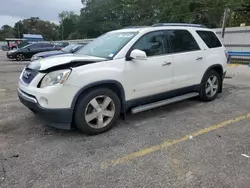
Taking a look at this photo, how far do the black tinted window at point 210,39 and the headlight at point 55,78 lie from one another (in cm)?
331

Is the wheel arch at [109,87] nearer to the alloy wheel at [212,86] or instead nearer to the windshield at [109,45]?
the windshield at [109,45]

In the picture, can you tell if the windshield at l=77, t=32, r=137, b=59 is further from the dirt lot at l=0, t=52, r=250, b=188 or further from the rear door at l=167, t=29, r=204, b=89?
the dirt lot at l=0, t=52, r=250, b=188

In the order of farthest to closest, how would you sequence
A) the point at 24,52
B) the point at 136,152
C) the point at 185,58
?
the point at 24,52 → the point at 185,58 → the point at 136,152

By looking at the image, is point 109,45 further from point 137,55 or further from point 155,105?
point 155,105

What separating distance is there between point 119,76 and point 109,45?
82 centimetres

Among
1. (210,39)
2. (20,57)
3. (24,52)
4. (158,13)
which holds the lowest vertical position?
(20,57)

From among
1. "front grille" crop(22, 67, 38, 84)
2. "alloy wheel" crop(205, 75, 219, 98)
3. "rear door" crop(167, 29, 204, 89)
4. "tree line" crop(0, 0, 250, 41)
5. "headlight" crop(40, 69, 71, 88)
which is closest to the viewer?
"headlight" crop(40, 69, 71, 88)

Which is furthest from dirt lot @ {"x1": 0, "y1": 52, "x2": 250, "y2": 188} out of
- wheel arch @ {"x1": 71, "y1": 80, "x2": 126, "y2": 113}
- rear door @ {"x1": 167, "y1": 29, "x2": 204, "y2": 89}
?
rear door @ {"x1": 167, "y1": 29, "x2": 204, "y2": 89}

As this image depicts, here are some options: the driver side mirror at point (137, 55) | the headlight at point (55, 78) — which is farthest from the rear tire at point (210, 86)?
the headlight at point (55, 78)

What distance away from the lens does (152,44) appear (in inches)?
176

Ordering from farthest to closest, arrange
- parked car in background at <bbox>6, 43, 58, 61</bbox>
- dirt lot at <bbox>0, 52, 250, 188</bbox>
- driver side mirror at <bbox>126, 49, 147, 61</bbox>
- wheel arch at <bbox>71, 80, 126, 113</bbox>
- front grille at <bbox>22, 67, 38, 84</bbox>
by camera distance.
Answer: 1. parked car in background at <bbox>6, 43, 58, 61</bbox>
2. driver side mirror at <bbox>126, 49, 147, 61</bbox>
3. front grille at <bbox>22, 67, 38, 84</bbox>
4. wheel arch at <bbox>71, 80, 126, 113</bbox>
5. dirt lot at <bbox>0, 52, 250, 188</bbox>

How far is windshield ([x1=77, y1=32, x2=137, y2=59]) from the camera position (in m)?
4.15

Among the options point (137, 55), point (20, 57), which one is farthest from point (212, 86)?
point (20, 57)

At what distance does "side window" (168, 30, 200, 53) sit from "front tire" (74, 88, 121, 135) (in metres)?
1.74
